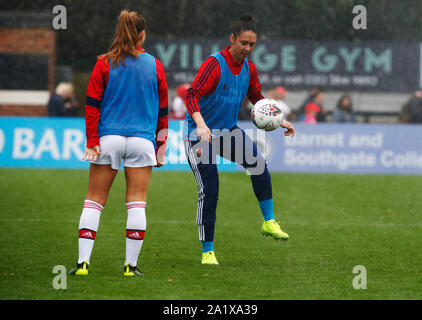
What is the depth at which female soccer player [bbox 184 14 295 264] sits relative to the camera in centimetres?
678

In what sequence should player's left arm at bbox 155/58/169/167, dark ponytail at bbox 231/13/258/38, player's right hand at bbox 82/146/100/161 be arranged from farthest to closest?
dark ponytail at bbox 231/13/258/38
player's left arm at bbox 155/58/169/167
player's right hand at bbox 82/146/100/161

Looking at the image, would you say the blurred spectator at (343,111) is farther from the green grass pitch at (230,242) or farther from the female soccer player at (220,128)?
the female soccer player at (220,128)

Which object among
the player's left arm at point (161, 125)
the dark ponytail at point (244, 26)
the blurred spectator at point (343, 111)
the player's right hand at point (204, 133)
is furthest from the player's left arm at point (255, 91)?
the blurred spectator at point (343, 111)

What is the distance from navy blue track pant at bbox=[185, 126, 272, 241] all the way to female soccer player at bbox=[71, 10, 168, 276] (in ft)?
2.62

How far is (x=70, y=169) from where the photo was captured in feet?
53.3

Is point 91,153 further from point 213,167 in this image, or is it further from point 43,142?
point 43,142

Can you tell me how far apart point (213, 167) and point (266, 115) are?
0.68 metres

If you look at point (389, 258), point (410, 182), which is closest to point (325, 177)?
point (410, 182)

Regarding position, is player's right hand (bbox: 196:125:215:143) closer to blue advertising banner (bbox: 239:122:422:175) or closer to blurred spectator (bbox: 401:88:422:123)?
blue advertising banner (bbox: 239:122:422:175)

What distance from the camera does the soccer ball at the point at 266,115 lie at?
7121mm

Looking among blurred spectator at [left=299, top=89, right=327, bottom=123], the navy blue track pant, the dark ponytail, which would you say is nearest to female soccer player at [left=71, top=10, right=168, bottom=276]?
the navy blue track pant

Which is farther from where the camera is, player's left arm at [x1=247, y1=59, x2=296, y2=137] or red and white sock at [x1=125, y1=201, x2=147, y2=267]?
player's left arm at [x1=247, y1=59, x2=296, y2=137]

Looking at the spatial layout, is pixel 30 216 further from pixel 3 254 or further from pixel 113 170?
pixel 113 170
